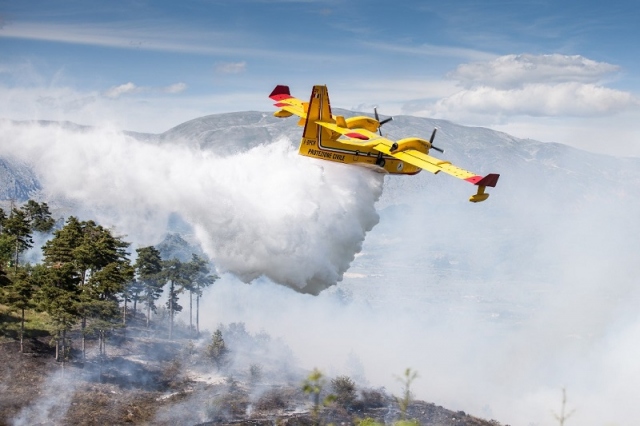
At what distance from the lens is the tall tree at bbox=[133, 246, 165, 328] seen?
96812mm

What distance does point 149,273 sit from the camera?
319 ft

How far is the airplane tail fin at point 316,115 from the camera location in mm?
51000

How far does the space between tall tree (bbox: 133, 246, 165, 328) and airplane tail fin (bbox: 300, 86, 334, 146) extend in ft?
172

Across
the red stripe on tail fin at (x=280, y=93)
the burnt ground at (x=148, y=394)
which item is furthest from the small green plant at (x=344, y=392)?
the red stripe on tail fin at (x=280, y=93)

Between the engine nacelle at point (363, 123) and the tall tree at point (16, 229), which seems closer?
the engine nacelle at point (363, 123)

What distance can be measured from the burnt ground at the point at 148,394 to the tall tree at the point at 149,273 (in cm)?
677

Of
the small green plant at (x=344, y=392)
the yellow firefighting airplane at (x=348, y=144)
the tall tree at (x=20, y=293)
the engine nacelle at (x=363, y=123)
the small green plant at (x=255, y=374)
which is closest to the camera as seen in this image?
the yellow firefighting airplane at (x=348, y=144)

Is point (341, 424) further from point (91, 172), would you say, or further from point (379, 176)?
point (91, 172)

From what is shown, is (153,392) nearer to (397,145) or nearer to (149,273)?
(149,273)

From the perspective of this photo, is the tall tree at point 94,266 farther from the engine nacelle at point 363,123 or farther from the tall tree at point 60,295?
the engine nacelle at point 363,123

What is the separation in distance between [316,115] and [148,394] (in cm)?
4323

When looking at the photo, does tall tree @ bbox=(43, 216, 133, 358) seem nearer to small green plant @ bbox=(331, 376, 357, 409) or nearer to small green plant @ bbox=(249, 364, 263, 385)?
small green plant @ bbox=(249, 364, 263, 385)

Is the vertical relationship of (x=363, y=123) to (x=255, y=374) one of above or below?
above

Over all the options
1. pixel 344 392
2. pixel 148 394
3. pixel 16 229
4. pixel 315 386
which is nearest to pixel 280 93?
pixel 148 394
